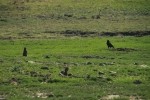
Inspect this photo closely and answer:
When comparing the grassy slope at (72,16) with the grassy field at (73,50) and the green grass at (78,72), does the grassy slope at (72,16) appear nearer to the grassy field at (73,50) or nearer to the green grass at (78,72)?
the grassy field at (73,50)

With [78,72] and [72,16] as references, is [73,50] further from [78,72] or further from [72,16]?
[72,16]

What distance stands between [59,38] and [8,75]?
110 feet

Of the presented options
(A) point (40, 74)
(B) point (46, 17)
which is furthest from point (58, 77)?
(B) point (46, 17)

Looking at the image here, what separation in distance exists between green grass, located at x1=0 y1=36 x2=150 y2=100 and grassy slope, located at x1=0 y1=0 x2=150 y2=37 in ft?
55.4

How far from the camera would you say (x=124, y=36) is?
7075 centimetres

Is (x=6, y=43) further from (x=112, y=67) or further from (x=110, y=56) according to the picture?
(x=112, y=67)

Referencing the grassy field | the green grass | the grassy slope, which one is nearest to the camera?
the green grass

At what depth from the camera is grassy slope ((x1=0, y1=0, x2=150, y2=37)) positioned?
251ft

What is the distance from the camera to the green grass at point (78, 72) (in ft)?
94.7

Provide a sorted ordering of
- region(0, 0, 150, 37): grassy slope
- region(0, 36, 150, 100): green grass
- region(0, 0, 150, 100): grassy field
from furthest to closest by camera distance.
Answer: region(0, 0, 150, 37): grassy slope
region(0, 0, 150, 100): grassy field
region(0, 36, 150, 100): green grass

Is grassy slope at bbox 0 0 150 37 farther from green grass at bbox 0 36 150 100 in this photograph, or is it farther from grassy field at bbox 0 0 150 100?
green grass at bbox 0 36 150 100

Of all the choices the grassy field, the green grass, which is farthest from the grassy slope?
the green grass

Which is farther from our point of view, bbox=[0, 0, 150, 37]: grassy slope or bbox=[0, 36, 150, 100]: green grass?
bbox=[0, 0, 150, 37]: grassy slope

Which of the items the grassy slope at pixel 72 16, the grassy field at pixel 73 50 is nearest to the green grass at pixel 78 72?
the grassy field at pixel 73 50
